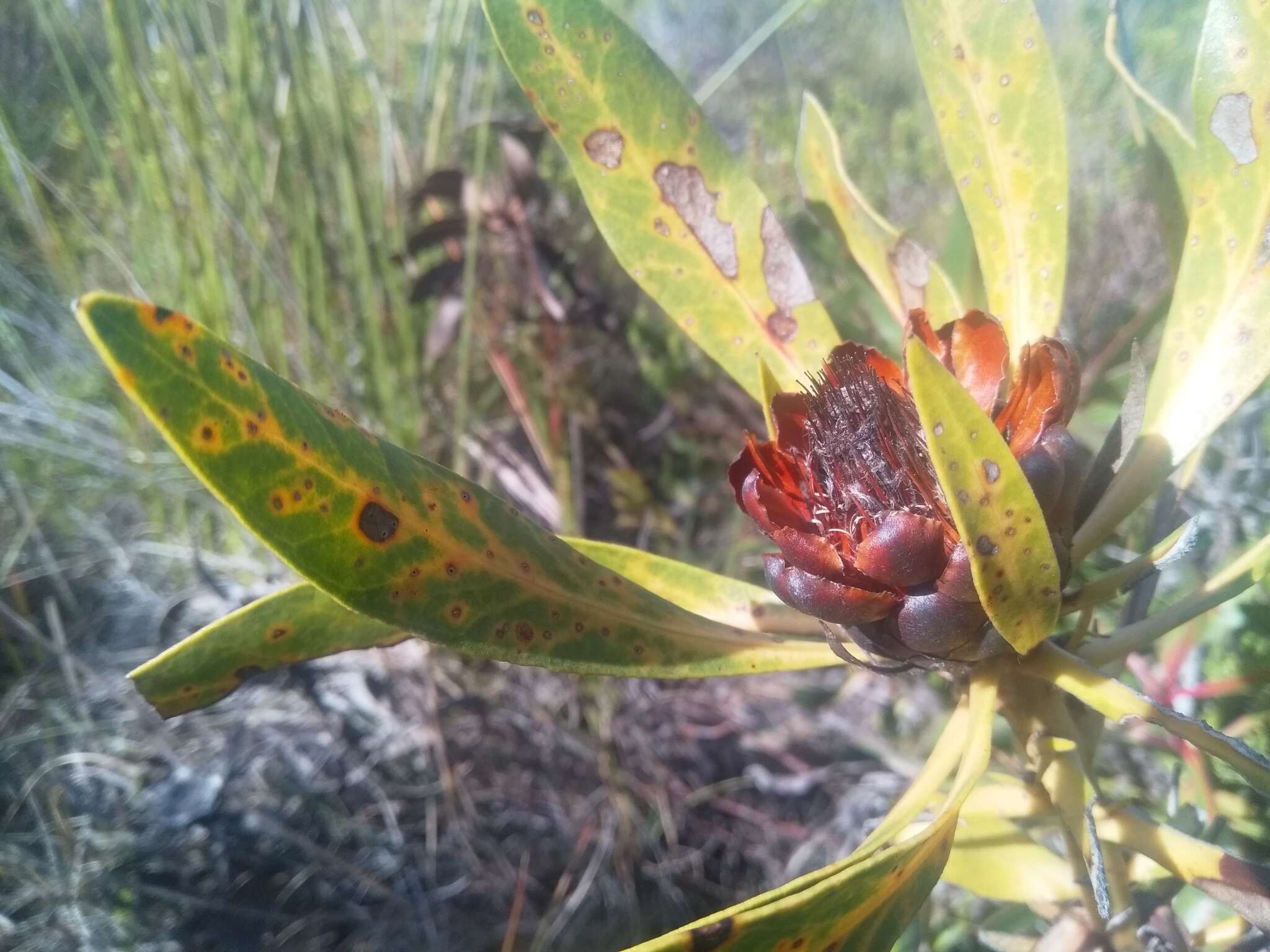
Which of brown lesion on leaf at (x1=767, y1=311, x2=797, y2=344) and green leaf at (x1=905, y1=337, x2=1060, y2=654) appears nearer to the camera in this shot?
green leaf at (x1=905, y1=337, x2=1060, y2=654)

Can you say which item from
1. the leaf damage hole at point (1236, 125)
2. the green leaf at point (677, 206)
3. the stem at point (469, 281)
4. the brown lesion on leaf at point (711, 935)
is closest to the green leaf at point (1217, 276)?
the leaf damage hole at point (1236, 125)

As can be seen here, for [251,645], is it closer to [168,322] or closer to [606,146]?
[168,322]

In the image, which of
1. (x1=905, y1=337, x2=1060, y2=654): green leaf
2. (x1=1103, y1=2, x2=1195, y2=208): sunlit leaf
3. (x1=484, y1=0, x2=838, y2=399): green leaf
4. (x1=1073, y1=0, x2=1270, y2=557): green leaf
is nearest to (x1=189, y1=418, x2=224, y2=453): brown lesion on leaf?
(x1=905, y1=337, x2=1060, y2=654): green leaf

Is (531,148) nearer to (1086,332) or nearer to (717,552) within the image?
(717,552)

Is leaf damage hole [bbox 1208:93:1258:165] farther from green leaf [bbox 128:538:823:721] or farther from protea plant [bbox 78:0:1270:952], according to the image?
green leaf [bbox 128:538:823:721]

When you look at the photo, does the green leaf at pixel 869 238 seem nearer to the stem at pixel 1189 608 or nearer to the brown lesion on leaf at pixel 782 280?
the brown lesion on leaf at pixel 782 280
